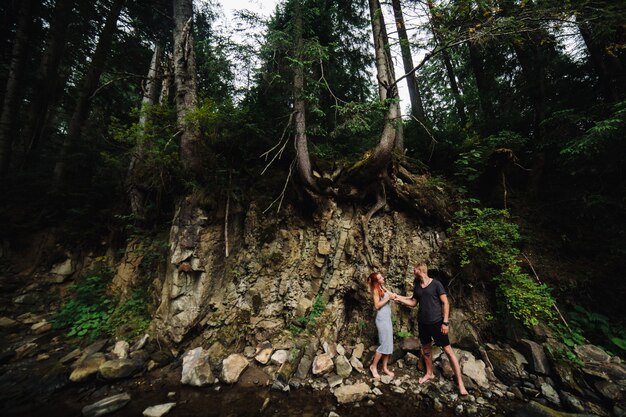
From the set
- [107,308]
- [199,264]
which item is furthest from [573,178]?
[107,308]

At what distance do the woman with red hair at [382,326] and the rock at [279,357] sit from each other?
1.71m

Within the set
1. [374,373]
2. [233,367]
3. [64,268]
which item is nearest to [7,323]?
[64,268]

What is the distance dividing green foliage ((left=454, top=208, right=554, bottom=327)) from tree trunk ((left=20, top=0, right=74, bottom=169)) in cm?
1566

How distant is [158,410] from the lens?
11.0ft

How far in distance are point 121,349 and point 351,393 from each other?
4888 mm

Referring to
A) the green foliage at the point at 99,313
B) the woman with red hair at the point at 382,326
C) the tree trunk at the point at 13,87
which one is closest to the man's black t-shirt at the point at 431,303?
the woman with red hair at the point at 382,326

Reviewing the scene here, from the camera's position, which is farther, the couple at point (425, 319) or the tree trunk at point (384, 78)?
the tree trunk at point (384, 78)

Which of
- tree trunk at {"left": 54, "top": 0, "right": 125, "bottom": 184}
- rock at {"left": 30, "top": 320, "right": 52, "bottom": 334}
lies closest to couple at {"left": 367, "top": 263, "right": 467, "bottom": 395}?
rock at {"left": 30, "top": 320, "right": 52, "bottom": 334}

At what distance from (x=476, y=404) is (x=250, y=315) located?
4390 millimetres

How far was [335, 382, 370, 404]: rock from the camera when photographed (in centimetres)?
356

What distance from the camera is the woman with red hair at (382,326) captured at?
4195 mm

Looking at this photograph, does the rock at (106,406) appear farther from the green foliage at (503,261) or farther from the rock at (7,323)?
the green foliage at (503,261)

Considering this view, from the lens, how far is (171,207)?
22.1 feet

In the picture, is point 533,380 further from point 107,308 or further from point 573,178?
point 107,308
